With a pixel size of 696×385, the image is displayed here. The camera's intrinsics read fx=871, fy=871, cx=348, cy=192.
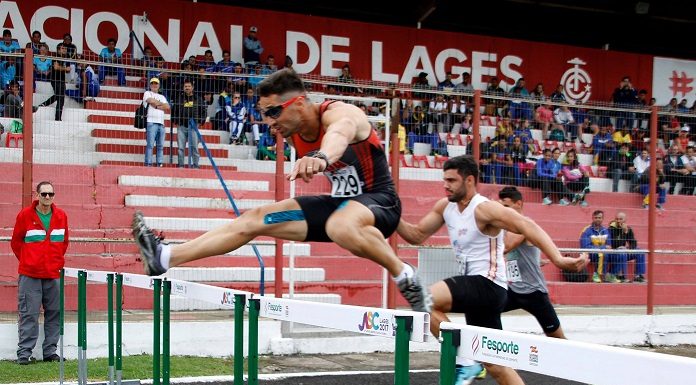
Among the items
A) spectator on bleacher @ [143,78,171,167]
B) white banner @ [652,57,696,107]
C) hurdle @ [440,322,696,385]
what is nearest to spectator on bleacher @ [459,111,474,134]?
spectator on bleacher @ [143,78,171,167]

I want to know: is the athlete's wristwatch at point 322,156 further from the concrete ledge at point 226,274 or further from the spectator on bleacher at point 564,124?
the spectator on bleacher at point 564,124

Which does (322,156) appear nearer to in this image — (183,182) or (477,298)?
(477,298)

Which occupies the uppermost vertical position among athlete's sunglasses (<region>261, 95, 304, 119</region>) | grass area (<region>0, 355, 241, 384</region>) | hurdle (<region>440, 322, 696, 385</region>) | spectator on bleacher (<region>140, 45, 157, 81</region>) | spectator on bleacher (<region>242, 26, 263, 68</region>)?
spectator on bleacher (<region>242, 26, 263, 68</region>)

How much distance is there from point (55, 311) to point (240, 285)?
2930mm

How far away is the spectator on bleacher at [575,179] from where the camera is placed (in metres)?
14.7

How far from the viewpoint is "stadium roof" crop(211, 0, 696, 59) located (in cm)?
2238

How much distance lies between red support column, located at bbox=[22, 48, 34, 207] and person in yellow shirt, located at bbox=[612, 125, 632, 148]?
8826 mm

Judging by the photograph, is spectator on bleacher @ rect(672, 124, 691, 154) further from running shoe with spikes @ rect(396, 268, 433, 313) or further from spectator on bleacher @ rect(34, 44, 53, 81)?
running shoe with spikes @ rect(396, 268, 433, 313)

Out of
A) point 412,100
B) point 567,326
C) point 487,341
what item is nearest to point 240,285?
point 412,100

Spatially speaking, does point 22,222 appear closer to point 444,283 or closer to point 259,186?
point 259,186

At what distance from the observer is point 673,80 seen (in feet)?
76.9

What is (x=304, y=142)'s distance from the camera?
5.74 metres

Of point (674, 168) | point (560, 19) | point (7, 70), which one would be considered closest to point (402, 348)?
point (7, 70)

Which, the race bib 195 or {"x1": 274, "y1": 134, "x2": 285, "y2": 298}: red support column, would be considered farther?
{"x1": 274, "y1": 134, "x2": 285, "y2": 298}: red support column
